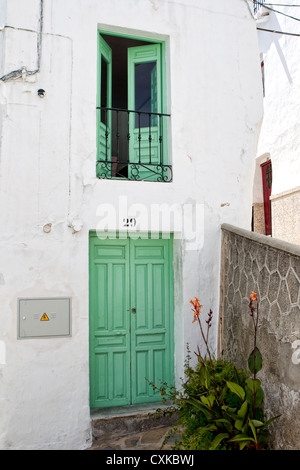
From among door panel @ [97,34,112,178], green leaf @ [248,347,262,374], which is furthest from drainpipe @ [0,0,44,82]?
green leaf @ [248,347,262,374]

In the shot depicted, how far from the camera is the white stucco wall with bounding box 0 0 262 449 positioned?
4379 mm

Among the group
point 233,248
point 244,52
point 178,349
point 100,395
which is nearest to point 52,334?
point 100,395

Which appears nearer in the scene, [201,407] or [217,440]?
[217,440]

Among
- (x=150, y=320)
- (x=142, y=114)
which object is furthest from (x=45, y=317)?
(x=142, y=114)

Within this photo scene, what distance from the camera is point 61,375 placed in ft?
14.5

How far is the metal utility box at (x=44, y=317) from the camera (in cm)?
438

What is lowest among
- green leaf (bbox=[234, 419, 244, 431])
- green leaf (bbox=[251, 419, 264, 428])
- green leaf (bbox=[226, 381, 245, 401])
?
green leaf (bbox=[234, 419, 244, 431])

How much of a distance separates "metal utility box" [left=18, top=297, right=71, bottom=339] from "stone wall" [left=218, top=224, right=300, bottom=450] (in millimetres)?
2124

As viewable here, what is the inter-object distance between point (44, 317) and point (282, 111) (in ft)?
25.3

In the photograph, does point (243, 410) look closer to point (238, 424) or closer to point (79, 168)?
point (238, 424)

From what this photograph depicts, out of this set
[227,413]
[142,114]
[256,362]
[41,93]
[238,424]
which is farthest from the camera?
[142,114]

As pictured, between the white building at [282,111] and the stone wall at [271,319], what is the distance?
13.3 feet

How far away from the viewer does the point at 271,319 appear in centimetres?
376

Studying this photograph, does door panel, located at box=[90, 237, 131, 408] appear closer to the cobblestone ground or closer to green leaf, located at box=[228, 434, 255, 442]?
the cobblestone ground
